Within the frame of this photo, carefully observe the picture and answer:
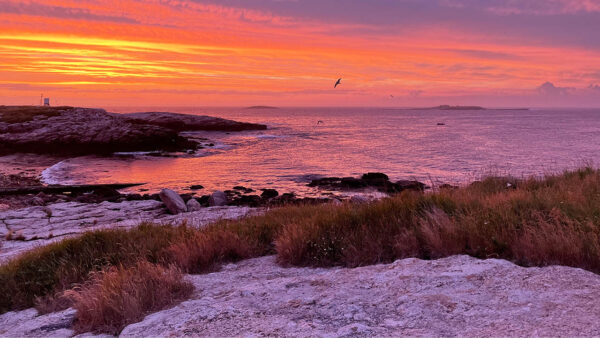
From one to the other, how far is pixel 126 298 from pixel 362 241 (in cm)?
361

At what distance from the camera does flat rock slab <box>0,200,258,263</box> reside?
1284 centimetres

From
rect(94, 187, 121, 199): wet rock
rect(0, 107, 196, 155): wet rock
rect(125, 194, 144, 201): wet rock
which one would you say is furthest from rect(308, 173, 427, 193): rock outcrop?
rect(0, 107, 196, 155): wet rock

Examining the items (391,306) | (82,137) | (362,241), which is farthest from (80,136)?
(391,306)

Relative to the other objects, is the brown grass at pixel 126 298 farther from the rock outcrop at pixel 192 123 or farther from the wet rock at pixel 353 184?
the rock outcrop at pixel 192 123

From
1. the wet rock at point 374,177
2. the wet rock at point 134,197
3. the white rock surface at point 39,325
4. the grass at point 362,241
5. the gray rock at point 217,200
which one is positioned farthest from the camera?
the wet rock at point 374,177

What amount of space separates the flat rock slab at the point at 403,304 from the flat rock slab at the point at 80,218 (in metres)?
7.25

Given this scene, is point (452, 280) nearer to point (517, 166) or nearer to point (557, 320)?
point (557, 320)

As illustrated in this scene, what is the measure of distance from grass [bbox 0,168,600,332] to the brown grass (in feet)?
1.44

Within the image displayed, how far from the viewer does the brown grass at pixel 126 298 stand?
4.90 m

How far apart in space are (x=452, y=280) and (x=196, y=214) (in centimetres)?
1135

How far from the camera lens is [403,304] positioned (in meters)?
4.67

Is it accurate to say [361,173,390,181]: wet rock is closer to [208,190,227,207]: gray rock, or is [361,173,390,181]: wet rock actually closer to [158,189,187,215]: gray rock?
[208,190,227,207]: gray rock

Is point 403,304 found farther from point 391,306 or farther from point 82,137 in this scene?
point 82,137

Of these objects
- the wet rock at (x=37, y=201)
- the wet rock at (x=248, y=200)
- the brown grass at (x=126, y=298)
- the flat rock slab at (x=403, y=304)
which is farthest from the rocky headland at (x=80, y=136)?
the flat rock slab at (x=403, y=304)
